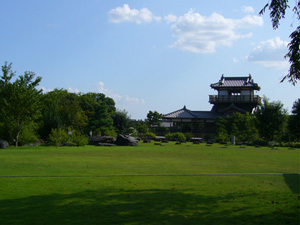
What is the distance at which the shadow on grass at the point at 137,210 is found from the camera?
5500mm

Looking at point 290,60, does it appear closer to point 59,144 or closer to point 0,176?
point 0,176

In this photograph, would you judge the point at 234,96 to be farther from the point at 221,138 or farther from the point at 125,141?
the point at 125,141

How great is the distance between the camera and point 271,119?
36938mm

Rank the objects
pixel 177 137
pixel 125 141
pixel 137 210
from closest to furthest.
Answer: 1. pixel 137 210
2. pixel 125 141
3. pixel 177 137

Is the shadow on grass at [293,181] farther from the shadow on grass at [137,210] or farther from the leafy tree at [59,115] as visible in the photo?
the leafy tree at [59,115]

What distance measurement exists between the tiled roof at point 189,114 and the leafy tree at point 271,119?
49.2 ft

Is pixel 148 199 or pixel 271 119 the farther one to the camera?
pixel 271 119

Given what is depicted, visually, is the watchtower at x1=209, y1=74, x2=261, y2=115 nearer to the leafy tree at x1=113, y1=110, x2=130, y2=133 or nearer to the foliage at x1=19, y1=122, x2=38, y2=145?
the leafy tree at x1=113, y1=110, x2=130, y2=133

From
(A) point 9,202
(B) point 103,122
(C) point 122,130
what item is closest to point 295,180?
(A) point 9,202

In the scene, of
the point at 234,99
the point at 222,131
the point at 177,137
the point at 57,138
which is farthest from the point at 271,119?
the point at 57,138

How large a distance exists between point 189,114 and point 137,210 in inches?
1885

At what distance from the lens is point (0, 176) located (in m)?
9.76

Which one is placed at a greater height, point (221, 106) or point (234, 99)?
point (234, 99)

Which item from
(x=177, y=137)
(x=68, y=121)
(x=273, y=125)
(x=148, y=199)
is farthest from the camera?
(x=177, y=137)
